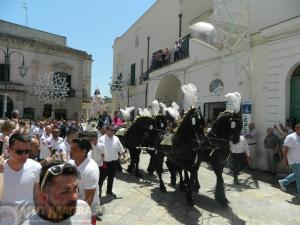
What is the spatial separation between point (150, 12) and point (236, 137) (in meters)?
23.4

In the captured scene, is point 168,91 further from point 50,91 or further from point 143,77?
point 50,91

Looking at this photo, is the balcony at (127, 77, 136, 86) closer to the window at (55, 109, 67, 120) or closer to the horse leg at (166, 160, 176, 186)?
the window at (55, 109, 67, 120)

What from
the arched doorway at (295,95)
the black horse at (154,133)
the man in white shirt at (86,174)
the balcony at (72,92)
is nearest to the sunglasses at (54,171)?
the man in white shirt at (86,174)

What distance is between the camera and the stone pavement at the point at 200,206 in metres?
7.02

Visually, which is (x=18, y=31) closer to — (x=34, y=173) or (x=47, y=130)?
(x=47, y=130)

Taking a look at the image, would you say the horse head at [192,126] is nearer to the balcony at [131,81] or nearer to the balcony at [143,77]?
the balcony at [143,77]

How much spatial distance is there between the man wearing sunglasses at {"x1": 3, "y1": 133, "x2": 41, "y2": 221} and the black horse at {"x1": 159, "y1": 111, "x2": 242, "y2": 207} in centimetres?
458

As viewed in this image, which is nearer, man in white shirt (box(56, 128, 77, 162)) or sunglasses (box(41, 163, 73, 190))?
sunglasses (box(41, 163, 73, 190))

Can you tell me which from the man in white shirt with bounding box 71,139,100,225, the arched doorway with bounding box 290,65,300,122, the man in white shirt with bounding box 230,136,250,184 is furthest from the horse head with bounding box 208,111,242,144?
the arched doorway with bounding box 290,65,300,122

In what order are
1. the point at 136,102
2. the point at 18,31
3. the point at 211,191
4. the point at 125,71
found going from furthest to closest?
the point at 18,31, the point at 125,71, the point at 136,102, the point at 211,191

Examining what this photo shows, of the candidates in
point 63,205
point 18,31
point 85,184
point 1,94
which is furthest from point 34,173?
point 18,31

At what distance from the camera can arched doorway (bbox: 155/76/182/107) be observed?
22.9 m

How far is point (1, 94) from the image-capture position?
1422 inches

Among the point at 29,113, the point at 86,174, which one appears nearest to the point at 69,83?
the point at 29,113
